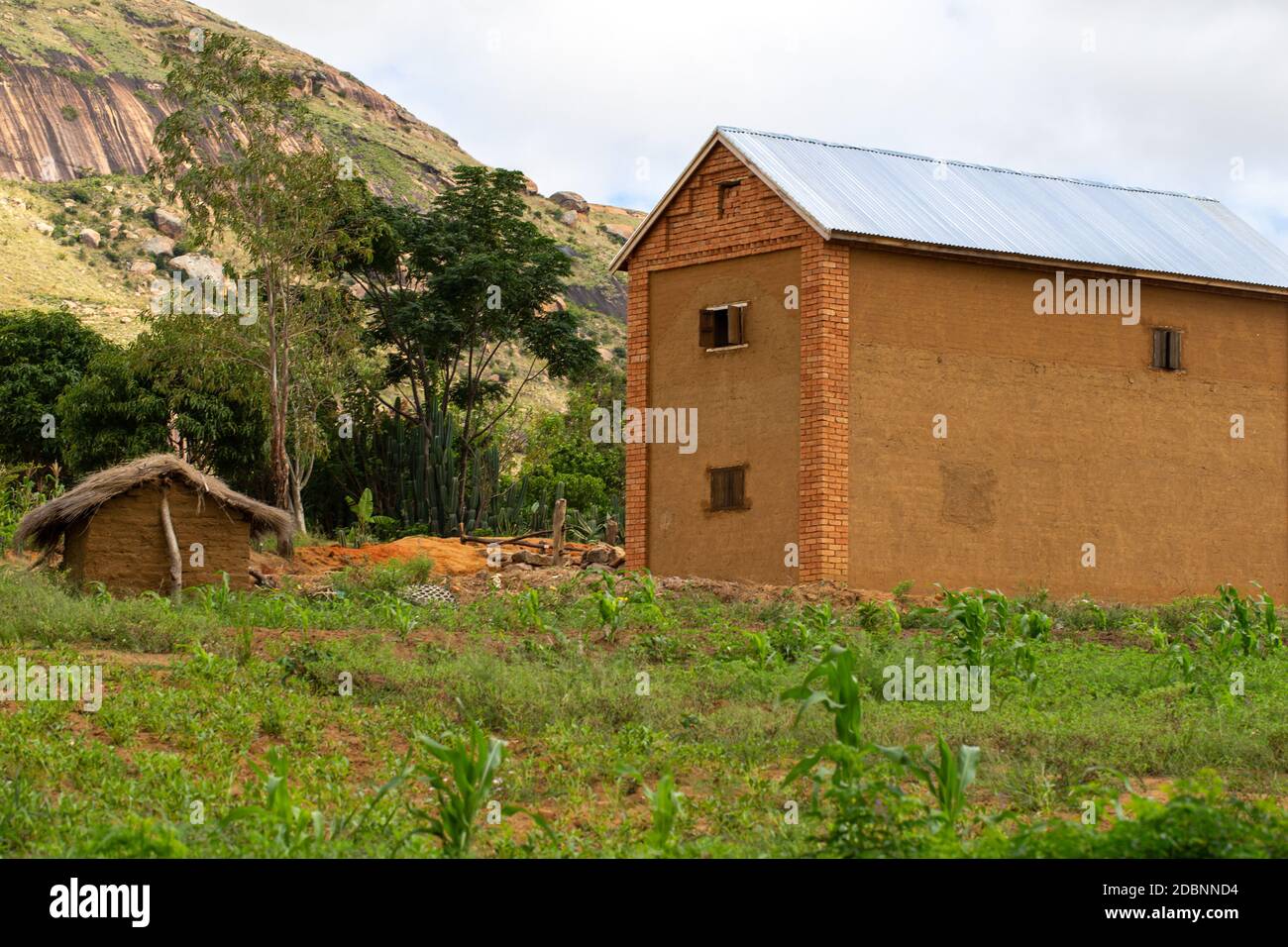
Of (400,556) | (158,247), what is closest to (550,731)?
(400,556)

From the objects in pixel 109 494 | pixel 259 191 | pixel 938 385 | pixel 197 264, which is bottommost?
pixel 109 494

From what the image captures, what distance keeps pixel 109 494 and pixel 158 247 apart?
59784 millimetres

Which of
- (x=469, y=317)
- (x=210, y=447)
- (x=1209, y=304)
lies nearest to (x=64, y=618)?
(x=1209, y=304)

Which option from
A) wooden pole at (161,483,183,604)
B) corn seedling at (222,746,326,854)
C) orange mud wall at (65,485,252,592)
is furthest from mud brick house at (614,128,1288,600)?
corn seedling at (222,746,326,854)

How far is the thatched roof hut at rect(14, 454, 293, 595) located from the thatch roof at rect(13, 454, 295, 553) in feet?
0.04

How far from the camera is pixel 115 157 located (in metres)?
94.8

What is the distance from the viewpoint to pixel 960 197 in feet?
83.9

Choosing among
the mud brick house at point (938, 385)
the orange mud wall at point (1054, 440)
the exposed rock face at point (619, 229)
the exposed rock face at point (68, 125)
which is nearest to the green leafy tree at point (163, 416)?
the mud brick house at point (938, 385)

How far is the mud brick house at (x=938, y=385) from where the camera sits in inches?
896

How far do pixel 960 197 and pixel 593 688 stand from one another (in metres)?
14.2

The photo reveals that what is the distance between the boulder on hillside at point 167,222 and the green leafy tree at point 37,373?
107 ft

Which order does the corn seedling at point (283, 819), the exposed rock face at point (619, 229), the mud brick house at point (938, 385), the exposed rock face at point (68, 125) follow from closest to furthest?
the corn seedling at point (283, 819) < the mud brick house at point (938, 385) < the exposed rock face at point (68, 125) < the exposed rock face at point (619, 229)

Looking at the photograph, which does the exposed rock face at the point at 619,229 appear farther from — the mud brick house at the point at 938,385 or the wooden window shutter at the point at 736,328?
the wooden window shutter at the point at 736,328

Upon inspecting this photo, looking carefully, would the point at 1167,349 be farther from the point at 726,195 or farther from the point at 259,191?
the point at 259,191
